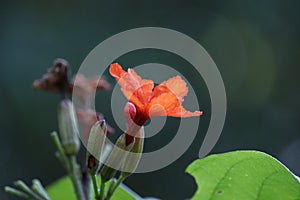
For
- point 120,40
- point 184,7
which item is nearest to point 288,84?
point 184,7

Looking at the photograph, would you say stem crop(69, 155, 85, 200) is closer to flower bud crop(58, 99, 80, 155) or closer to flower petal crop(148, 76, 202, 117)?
flower bud crop(58, 99, 80, 155)

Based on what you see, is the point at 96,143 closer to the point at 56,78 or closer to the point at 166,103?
the point at 166,103

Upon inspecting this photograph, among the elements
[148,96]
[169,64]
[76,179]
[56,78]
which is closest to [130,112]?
[148,96]

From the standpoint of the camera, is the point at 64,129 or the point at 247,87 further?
the point at 247,87

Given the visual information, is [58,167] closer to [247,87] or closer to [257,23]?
[247,87]

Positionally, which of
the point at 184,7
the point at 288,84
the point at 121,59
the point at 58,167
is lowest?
the point at 58,167

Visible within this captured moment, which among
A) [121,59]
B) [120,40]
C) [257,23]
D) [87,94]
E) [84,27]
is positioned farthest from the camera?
[257,23]

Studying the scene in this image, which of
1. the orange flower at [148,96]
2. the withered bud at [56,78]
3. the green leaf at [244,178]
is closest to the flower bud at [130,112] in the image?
Answer: the orange flower at [148,96]
